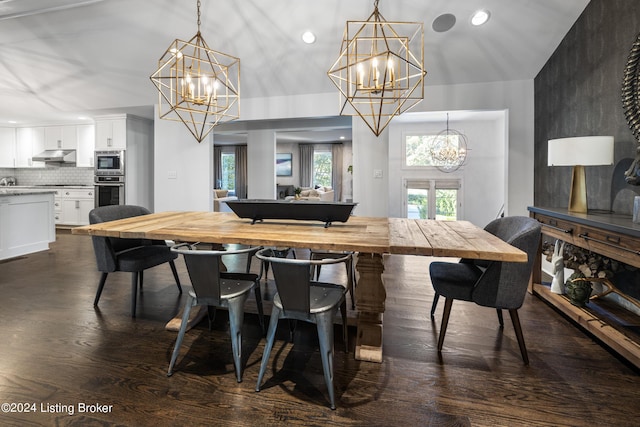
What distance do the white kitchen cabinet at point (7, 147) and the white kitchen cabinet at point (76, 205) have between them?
6.00ft

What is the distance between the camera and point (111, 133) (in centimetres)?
632

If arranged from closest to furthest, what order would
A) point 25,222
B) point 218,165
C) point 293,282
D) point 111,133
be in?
point 293,282 → point 25,222 → point 111,133 → point 218,165

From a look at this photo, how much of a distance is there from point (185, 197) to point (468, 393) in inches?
192

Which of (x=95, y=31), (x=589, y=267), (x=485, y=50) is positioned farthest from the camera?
(x=95, y=31)

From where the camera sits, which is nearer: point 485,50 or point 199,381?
point 199,381

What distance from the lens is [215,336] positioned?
2.31 meters

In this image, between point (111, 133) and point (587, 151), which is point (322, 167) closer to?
point (111, 133)

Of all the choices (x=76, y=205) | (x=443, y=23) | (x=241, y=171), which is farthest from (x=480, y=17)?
(x=241, y=171)

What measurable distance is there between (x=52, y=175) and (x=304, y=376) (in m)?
8.50

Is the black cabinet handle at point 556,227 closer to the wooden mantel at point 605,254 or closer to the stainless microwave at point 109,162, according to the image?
the wooden mantel at point 605,254

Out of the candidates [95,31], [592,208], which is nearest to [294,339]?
[592,208]

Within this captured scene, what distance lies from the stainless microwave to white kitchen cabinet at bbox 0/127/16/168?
9.27ft

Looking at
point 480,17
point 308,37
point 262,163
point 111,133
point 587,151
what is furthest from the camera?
point 262,163

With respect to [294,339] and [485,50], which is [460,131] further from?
Result: [294,339]
